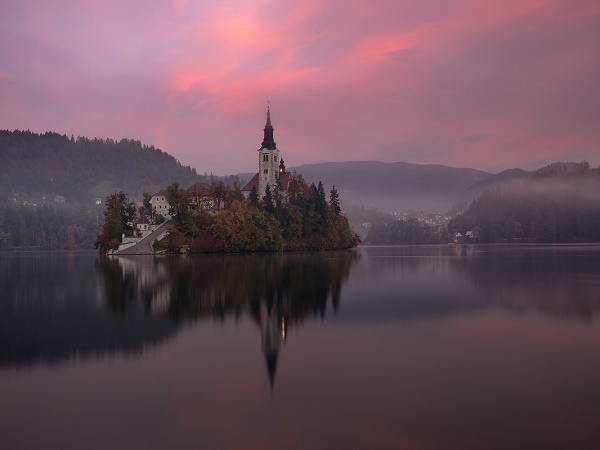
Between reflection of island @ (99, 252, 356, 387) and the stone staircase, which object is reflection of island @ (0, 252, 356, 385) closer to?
reflection of island @ (99, 252, 356, 387)

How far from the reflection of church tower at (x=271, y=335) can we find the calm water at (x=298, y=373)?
3.9 inches

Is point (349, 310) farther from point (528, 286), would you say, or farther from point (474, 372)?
point (528, 286)

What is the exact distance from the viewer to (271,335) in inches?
828

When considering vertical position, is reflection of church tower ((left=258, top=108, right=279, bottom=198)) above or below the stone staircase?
above

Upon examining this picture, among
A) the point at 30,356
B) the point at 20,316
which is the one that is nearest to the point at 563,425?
the point at 30,356

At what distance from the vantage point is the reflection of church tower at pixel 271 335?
1670 centimetres

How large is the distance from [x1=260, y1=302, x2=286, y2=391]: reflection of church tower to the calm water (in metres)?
0.10

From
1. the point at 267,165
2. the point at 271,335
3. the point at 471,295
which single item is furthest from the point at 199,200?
the point at 271,335

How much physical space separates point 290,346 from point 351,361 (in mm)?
2875

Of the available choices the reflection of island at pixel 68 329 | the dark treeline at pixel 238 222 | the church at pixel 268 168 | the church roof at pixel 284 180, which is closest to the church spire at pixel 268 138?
the church at pixel 268 168

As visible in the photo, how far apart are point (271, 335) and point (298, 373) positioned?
5.52 m

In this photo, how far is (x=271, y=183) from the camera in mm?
134750

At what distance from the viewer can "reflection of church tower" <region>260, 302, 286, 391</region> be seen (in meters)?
16.7

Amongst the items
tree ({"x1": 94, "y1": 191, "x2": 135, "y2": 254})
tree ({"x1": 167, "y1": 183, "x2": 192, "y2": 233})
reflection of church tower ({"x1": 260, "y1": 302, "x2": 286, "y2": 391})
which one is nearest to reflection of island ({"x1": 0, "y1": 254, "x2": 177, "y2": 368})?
reflection of church tower ({"x1": 260, "y1": 302, "x2": 286, "y2": 391})
